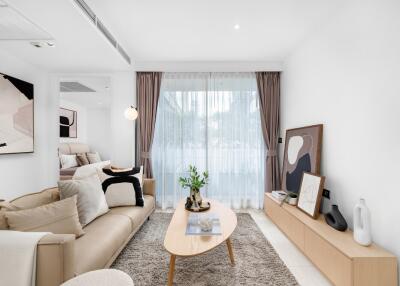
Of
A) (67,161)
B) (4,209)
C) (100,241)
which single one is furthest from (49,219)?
(67,161)

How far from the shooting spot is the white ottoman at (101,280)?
1239 mm

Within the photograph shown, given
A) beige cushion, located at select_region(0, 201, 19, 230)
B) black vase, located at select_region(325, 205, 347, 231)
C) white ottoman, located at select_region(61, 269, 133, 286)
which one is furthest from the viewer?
black vase, located at select_region(325, 205, 347, 231)

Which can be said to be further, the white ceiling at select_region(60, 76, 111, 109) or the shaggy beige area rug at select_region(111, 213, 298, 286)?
the white ceiling at select_region(60, 76, 111, 109)

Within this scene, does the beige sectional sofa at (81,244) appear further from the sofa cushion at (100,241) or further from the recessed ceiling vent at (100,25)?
the recessed ceiling vent at (100,25)

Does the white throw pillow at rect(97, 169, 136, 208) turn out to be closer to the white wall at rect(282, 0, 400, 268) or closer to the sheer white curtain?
the sheer white curtain

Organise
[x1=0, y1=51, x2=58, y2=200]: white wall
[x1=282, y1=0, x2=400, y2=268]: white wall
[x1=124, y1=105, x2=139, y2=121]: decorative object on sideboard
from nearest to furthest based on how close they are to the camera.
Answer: [x1=282, y1=0, x2=400, y2=268]: white wall, [x1=0, y1=51, x2=58, y2=200]: white wall, [x1=124, y1=105, x2=139, y2=121]: decorative object on sideboard

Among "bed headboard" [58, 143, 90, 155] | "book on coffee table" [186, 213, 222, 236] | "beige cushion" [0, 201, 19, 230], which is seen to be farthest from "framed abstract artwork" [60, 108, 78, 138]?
"book on coffee table" [186, 213, 222, 236]

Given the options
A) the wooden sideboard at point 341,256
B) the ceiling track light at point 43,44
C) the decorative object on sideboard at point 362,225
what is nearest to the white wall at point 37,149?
the ceiling track light at point 43,44

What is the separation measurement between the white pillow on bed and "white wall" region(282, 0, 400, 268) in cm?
552

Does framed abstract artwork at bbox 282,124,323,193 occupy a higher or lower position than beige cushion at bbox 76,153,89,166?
higher

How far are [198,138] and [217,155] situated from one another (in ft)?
1.52

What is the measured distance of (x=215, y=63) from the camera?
4008mm

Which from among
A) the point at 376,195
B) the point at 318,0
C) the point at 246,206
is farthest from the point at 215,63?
the point at 376,195

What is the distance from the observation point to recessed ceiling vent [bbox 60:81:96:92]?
4.68m
